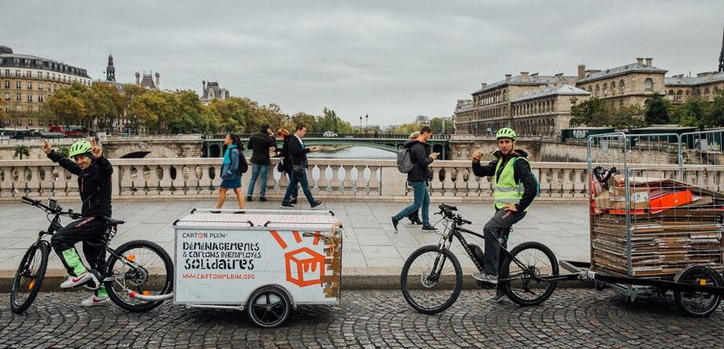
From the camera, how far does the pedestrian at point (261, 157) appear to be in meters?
12.8

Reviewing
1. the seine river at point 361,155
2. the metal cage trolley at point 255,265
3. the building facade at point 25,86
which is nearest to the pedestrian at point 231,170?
the metal cage trolley at point 255,265

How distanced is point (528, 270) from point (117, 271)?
164 inches

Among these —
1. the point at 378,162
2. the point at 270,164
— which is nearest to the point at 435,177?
the point at 378,162

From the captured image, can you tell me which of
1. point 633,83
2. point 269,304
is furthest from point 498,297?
point 633,83

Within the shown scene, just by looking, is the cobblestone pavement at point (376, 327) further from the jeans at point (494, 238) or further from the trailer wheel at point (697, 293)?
the jeans at point (494, 238)

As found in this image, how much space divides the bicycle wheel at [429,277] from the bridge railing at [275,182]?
24.0 ft

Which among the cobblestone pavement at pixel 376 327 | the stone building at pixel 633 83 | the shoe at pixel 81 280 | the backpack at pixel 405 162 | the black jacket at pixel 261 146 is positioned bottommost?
the cobblestone pavement at pixel 376 327

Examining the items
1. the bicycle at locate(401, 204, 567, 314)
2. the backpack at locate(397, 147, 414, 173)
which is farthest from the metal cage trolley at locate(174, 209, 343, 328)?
the backpack at locate(397, 147, 414, 173)

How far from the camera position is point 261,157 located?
42.4 ft

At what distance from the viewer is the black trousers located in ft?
18.5

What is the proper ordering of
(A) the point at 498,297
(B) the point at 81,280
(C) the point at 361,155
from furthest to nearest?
1. (C) the point at 361,155
2. (A) the point at 498,297
3. (B) the point at 81,280

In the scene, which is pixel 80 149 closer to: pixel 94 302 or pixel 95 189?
pixel 95 189

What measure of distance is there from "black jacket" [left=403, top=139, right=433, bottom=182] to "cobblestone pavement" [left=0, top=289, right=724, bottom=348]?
12.4ft

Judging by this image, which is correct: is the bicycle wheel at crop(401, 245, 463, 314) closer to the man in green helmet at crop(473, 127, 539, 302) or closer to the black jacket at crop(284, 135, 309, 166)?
the man in green helmet at crop(473, 127, 539, 302)
